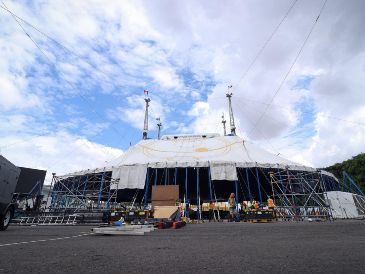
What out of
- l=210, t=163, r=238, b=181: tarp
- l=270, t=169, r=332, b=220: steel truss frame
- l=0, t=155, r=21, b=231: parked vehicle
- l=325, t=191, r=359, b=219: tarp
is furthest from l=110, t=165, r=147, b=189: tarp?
l=325, t=191, r=359, b=219: tarp

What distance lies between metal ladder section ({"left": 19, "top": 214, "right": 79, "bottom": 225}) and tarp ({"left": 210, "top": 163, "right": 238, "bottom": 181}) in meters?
9.66

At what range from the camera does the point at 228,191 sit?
1122 inches

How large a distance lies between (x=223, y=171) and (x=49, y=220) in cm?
1195

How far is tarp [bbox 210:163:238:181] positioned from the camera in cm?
1944

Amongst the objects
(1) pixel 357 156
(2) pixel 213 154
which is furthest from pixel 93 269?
(1) pixel 357 156

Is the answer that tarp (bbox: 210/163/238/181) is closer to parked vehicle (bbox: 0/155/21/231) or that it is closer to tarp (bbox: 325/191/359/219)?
tarp (bbox: 325/191/359/219)

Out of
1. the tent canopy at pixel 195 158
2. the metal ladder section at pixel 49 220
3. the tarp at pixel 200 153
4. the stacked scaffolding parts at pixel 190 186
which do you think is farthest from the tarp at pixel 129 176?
the metal ladder section at pixel 49 220

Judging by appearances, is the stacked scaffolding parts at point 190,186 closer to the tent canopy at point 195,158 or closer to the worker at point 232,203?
the tent canopy at point 195,158

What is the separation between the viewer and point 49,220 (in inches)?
648

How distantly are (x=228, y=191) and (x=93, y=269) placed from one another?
27422mm

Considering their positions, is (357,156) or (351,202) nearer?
(351,202)

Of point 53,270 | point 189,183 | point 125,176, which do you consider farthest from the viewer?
point 189,183

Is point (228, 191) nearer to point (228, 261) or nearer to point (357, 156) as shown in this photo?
point (357, 156)

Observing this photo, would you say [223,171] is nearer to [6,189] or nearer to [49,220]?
[49,220]
